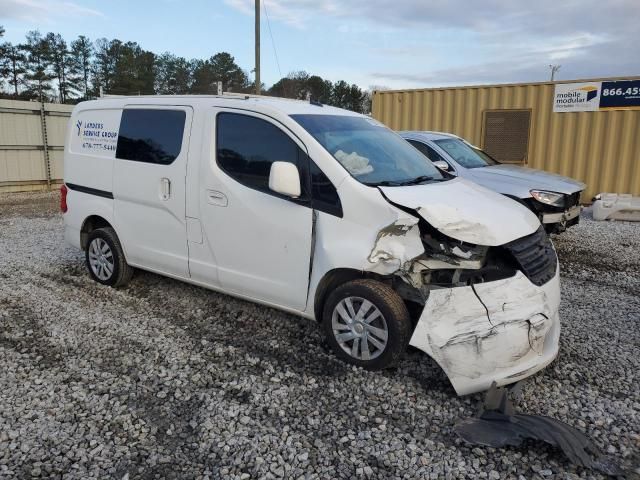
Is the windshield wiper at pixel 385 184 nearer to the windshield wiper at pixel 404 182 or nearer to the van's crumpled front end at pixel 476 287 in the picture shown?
the windshield wiper at pixel 404 182

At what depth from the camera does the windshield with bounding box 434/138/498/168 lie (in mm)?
7895

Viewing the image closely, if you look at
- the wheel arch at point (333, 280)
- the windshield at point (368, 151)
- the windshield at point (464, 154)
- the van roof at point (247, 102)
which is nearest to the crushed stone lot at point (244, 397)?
the wheel arch at point (333, 280)

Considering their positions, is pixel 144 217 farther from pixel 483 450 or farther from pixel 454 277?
pixel 483 450

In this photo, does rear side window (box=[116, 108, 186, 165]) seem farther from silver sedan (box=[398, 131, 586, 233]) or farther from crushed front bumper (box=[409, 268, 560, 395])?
silver sedan (box=[398, 131, 586, 233])

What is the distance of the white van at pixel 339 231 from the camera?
330cm

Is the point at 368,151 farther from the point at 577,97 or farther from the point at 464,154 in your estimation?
the point at 577,97

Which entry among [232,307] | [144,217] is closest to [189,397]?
[232,307]

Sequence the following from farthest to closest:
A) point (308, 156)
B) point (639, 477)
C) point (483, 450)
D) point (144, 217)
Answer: point (144, 217) → point (308, 156) → point (483, 450) → point (639, 477)

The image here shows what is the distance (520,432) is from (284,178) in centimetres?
222

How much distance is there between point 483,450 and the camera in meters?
2.82

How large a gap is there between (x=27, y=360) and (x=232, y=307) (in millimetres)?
1770

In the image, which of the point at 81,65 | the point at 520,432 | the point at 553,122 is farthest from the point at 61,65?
the point at 520,432

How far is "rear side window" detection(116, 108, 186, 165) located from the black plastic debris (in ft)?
10.7

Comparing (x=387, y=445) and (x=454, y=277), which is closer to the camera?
(x=387, y=445)
